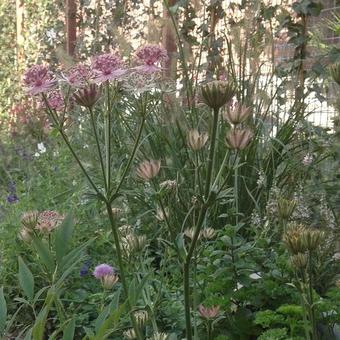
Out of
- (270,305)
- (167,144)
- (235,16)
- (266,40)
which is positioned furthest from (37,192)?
(270,305)

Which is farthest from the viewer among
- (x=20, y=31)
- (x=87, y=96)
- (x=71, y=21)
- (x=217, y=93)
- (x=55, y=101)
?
(x=20, y=31)

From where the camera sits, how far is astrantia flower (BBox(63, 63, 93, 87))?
4.60ft

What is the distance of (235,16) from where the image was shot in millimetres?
4723

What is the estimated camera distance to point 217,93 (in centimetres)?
122

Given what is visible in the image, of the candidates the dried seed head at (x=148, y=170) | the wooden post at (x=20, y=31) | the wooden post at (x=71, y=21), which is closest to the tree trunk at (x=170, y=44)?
the dried seed head at (x=148, y=170)

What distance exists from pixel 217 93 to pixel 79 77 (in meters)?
0.31

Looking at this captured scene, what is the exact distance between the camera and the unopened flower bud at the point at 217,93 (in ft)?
4.01

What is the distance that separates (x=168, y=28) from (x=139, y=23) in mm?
2191

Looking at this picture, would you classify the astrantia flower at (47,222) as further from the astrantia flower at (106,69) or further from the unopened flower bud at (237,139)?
the unopened flower bud at (237,139)

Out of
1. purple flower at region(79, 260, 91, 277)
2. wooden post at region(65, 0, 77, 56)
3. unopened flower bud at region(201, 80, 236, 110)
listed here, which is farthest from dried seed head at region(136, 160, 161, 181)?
wooden post at region(65, 0, 77, 56)

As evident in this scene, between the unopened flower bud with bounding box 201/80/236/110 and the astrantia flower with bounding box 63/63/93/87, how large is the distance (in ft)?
0.87

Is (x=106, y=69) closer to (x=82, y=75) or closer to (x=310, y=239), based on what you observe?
(x=82, y=75)

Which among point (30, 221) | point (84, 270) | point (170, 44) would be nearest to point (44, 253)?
point (30, 221)

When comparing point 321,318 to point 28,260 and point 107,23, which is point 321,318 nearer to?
point 28,260
